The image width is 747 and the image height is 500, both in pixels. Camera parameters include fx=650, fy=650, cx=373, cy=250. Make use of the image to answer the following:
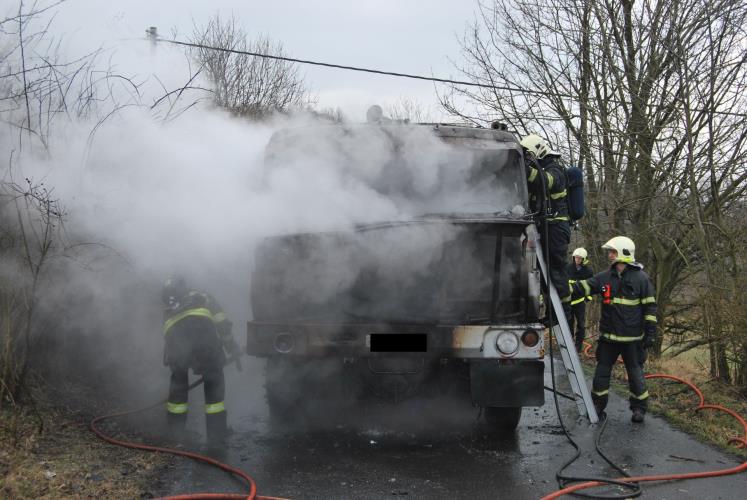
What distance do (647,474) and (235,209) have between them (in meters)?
3.73

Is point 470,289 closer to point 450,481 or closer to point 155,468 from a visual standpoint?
point 450,481

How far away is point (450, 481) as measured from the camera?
4.20 meters

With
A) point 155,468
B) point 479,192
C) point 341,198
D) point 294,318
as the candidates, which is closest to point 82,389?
point 155,468

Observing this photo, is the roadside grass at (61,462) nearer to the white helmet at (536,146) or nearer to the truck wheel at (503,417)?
the truck wheel at (503,417)

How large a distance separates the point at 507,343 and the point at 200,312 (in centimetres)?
240

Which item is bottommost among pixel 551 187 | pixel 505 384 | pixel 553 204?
pixel 505 384

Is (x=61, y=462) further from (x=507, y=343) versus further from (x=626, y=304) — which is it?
(x=626, y=304)

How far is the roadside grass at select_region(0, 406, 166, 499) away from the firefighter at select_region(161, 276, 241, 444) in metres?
0.67

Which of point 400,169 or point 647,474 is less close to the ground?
point 400,169

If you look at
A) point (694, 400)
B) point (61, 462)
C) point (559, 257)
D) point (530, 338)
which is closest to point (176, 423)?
point (61, 462)

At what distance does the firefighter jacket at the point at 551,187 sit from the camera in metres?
5.52

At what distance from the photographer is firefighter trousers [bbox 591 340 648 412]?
5.79 meters

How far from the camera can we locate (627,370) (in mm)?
5895

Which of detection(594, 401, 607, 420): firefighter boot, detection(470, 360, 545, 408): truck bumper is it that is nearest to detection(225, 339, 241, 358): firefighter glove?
detection(470, 360, 545, 408): truck bumper
